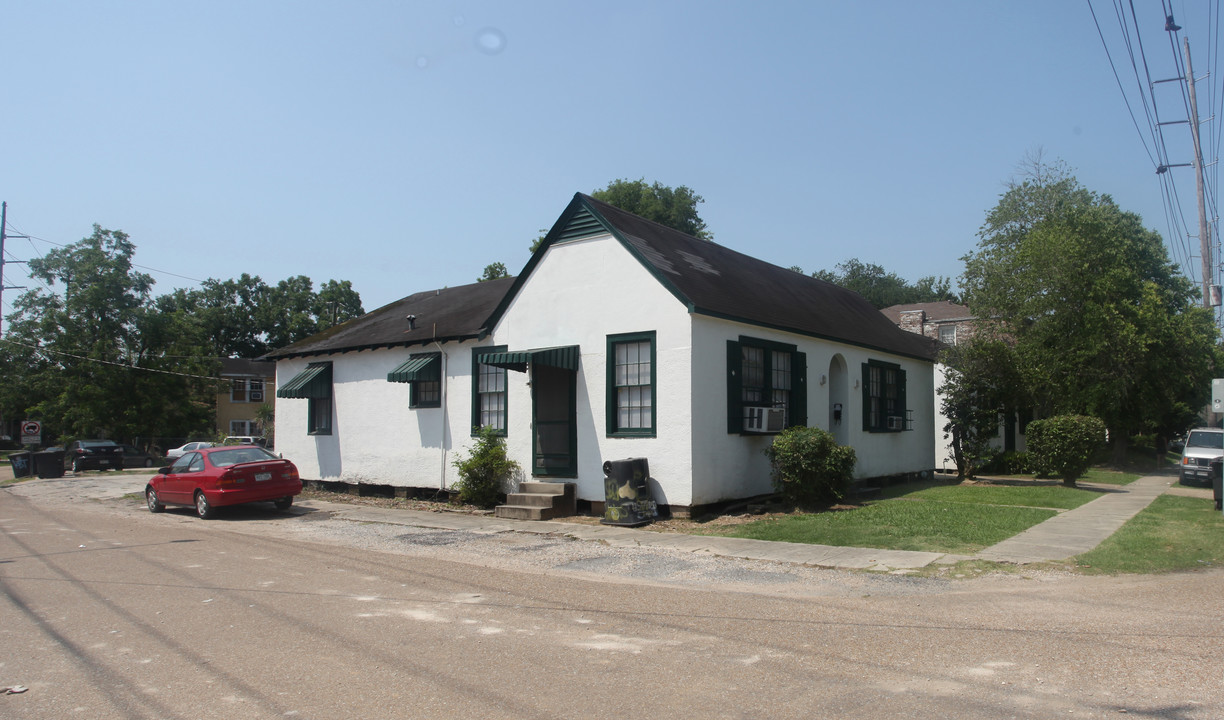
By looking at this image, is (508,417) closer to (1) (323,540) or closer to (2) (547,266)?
(2) (547,266)

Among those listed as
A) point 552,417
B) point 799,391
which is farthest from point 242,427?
point 799,391

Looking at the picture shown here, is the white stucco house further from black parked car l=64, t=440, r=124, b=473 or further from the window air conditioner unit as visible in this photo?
black parked car l=64, t=440, r=124, b=473

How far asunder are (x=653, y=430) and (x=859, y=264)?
261 ft

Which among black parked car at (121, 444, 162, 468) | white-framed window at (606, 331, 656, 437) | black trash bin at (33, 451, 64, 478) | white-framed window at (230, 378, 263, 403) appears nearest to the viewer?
white-framed window at (606, 331, 656, 437)

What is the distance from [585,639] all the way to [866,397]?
46.8ft

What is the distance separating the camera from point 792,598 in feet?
26.2

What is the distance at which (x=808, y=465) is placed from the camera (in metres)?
13.8

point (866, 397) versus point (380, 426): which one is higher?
point (866, 397)

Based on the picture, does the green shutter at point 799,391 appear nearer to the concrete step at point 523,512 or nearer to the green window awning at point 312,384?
the concrete step at point 523,512

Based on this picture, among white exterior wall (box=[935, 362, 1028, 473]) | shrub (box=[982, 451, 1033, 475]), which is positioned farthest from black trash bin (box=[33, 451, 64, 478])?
shrub (box=[982, 451, 1033, 475])

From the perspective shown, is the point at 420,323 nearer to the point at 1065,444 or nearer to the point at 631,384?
the point at 631,384

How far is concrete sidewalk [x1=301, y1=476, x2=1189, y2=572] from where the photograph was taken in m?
9.89

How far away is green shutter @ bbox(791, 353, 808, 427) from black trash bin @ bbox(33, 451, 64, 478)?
2987 centimetres

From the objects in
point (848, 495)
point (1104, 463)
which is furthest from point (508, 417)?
point (1104, 463)
